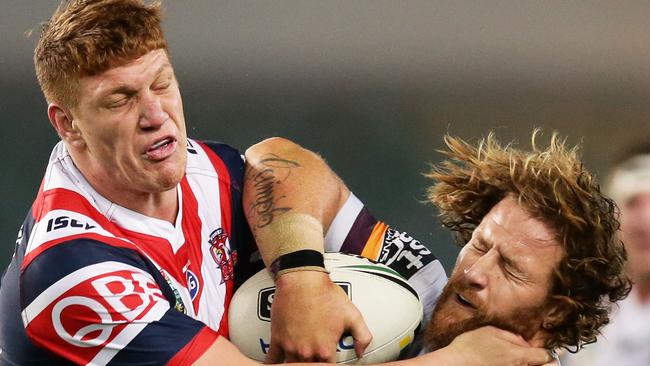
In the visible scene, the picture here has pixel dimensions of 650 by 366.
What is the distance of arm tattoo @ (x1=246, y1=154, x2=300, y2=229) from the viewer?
2.72 m

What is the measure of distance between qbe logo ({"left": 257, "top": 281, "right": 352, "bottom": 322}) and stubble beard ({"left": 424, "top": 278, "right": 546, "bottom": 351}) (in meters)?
0.24

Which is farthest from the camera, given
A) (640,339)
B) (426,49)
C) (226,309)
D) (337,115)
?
(426,49)

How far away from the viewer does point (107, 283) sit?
2.34 m

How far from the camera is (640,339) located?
4273mm

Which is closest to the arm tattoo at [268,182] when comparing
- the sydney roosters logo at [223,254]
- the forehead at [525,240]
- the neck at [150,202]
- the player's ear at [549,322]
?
the sydney roosters logo at [223,254]

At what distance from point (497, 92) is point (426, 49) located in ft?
1.73

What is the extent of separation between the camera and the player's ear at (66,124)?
251 cm

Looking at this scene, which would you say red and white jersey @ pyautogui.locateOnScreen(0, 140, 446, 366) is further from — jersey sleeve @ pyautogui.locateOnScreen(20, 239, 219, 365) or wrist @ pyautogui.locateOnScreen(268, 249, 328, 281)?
wrist @ pyautogui.locateOnScreen(268, 249, 328, 281)

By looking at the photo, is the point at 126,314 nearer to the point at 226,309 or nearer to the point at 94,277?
the point at 94,277

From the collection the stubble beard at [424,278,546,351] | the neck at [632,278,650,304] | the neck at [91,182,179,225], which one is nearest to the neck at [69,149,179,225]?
the neck at [91,182,179,225]

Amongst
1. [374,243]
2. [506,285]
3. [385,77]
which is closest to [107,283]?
[374,243]

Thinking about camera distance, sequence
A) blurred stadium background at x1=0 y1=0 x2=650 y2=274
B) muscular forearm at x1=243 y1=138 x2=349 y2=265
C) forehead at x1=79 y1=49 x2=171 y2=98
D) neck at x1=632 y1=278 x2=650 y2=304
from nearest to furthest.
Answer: forehead at x1=79 y1=49 x2=171 y2=98, muscular forearm at x1=243 y1=138 x2=349 y2=265, neck at x1=632 y1=278 x2=650 y2=304, blurred stadium background at x1=0 y1=0 x2=650 y2=274

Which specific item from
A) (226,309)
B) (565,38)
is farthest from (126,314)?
(565,38)

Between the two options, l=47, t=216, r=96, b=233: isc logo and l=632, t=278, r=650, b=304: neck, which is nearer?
l=47, t=216, r=96, b=233: isc logo
